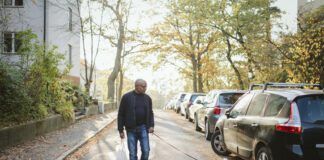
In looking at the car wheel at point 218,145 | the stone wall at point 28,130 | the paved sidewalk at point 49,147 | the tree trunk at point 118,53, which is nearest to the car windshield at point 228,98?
the car wheel at point 218,145

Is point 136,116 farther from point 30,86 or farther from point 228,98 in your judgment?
point 30,86

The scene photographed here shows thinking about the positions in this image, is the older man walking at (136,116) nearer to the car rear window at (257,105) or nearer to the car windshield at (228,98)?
the car rear window at (257,105)

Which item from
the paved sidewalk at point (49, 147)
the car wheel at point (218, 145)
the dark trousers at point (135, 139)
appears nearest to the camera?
the dark trousers at point (135, 139)

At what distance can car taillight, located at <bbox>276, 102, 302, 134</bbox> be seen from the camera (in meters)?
7.03

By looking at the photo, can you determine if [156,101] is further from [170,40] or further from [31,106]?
[31,106]

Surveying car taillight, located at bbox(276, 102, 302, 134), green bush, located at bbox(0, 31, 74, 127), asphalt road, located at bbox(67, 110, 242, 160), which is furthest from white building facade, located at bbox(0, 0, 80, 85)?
car taillight, located at bbox(276, 102, 302, 134)

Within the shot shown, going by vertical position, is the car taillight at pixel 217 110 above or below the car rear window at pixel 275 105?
below

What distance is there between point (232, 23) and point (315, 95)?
1906 cm

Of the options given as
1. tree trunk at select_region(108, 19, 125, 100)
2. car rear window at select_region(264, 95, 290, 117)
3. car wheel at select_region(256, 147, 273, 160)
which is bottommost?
car wheel at select_region(256, 147, 273, 160)

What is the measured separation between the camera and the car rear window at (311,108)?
712 cm

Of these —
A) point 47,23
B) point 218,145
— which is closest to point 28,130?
point 218,145

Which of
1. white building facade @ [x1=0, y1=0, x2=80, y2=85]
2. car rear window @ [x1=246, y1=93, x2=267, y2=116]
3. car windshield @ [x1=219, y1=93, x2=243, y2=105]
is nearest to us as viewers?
car rear window @ [x1=246, y1=93, x2=267, y2=116]

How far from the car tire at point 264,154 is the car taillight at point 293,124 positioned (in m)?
0.50

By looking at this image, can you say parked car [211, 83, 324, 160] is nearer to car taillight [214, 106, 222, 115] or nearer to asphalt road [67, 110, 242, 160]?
asphalt road [67, 110, 242, 160]
